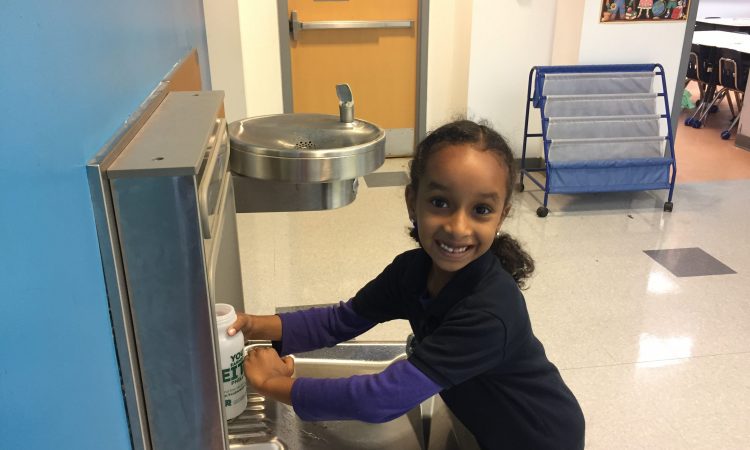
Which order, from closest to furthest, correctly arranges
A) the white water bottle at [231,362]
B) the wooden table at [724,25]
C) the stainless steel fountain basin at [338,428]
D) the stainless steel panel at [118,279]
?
1. the stainless steel panel at [118,279]
2. the white water bottle at [231,362]
3. the stainless steel fountain basin at [338,428]
4. the wooden table at [724,25]

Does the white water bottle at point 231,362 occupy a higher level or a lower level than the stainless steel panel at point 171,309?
lower

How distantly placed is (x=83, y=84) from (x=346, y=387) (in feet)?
1.93

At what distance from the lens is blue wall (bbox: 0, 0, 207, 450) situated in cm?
34

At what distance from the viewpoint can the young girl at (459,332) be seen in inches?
35.8

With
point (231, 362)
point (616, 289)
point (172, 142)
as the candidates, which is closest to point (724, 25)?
point (616, 289)

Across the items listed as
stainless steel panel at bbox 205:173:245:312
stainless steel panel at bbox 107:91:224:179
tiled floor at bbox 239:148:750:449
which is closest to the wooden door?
tiled floor at bbox 239:148:750:449

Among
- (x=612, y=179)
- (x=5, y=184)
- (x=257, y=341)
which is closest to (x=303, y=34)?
(x=612, y=179)

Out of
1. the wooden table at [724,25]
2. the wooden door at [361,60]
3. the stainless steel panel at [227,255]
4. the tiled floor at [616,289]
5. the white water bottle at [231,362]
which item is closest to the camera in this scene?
the stainless steel panel at [227,255]

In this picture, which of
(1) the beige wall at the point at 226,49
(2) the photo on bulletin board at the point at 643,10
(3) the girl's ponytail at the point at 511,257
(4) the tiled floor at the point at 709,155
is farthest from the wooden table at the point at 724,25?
(3) the girl's ponytail at the point at 511,257

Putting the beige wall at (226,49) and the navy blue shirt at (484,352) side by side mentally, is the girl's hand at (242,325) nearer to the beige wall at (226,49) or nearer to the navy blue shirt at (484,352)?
the navy blue shirt at (484,352)

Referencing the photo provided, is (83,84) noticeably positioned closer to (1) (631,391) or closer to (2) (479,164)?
(2) (479,164)

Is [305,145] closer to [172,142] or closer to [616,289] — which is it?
[172,142]

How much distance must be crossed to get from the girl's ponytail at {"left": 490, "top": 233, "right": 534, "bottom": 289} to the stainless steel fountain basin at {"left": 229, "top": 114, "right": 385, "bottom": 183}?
0.29m

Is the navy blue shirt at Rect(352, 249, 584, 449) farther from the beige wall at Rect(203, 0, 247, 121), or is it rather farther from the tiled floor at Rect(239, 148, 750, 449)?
the beige wall at Rect(203, 0, 247, 121)
